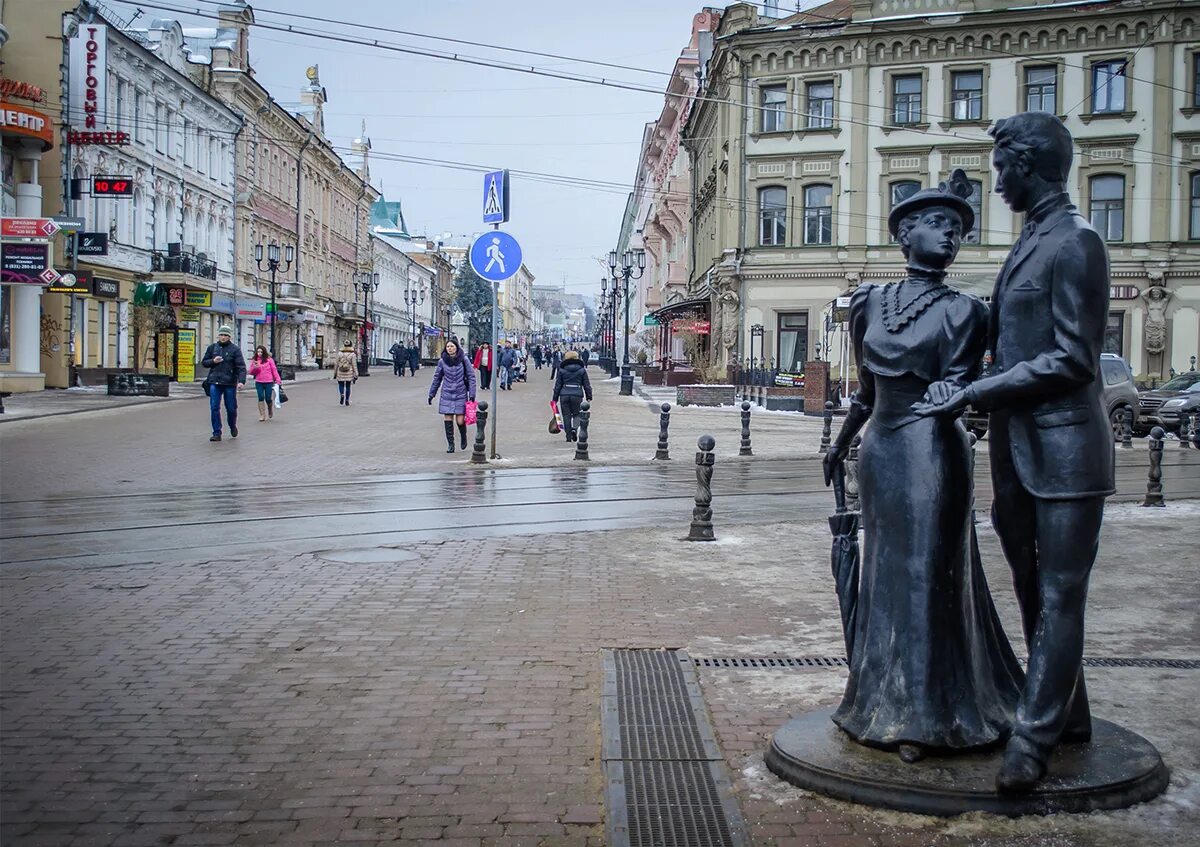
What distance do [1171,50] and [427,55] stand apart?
31093mm

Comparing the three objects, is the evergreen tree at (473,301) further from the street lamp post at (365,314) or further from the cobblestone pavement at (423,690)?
the cobblestone pavement at (423,690)

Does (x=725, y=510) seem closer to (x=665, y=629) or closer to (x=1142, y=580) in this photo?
(x=1142, y=580)

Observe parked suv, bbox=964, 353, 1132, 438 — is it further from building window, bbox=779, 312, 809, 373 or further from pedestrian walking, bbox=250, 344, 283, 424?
building window, bbox=779, 312, 809, 373

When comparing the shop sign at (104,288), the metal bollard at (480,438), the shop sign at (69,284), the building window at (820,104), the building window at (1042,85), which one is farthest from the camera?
the building window at (820,104)

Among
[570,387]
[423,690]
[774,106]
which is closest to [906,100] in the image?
[774,106]

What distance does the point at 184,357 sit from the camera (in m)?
43.6

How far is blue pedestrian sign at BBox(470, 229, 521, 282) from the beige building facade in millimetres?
24871

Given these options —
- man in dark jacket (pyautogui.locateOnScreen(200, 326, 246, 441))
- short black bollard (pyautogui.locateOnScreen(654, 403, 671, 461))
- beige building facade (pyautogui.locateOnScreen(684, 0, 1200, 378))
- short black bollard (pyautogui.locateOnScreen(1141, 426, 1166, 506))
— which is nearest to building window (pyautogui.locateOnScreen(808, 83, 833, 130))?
beige building facade (pyautogui.locateOnScreen(684, 0, 1200, 378))

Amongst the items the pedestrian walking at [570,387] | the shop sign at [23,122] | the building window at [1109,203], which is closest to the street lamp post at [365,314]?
the shop sign at [23,122]

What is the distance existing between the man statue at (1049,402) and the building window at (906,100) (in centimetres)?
3906

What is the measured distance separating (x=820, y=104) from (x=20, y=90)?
26.5 metres

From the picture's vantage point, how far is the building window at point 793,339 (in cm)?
4197

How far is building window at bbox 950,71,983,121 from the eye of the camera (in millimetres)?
40125

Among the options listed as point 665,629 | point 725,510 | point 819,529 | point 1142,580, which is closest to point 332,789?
point 665,629
